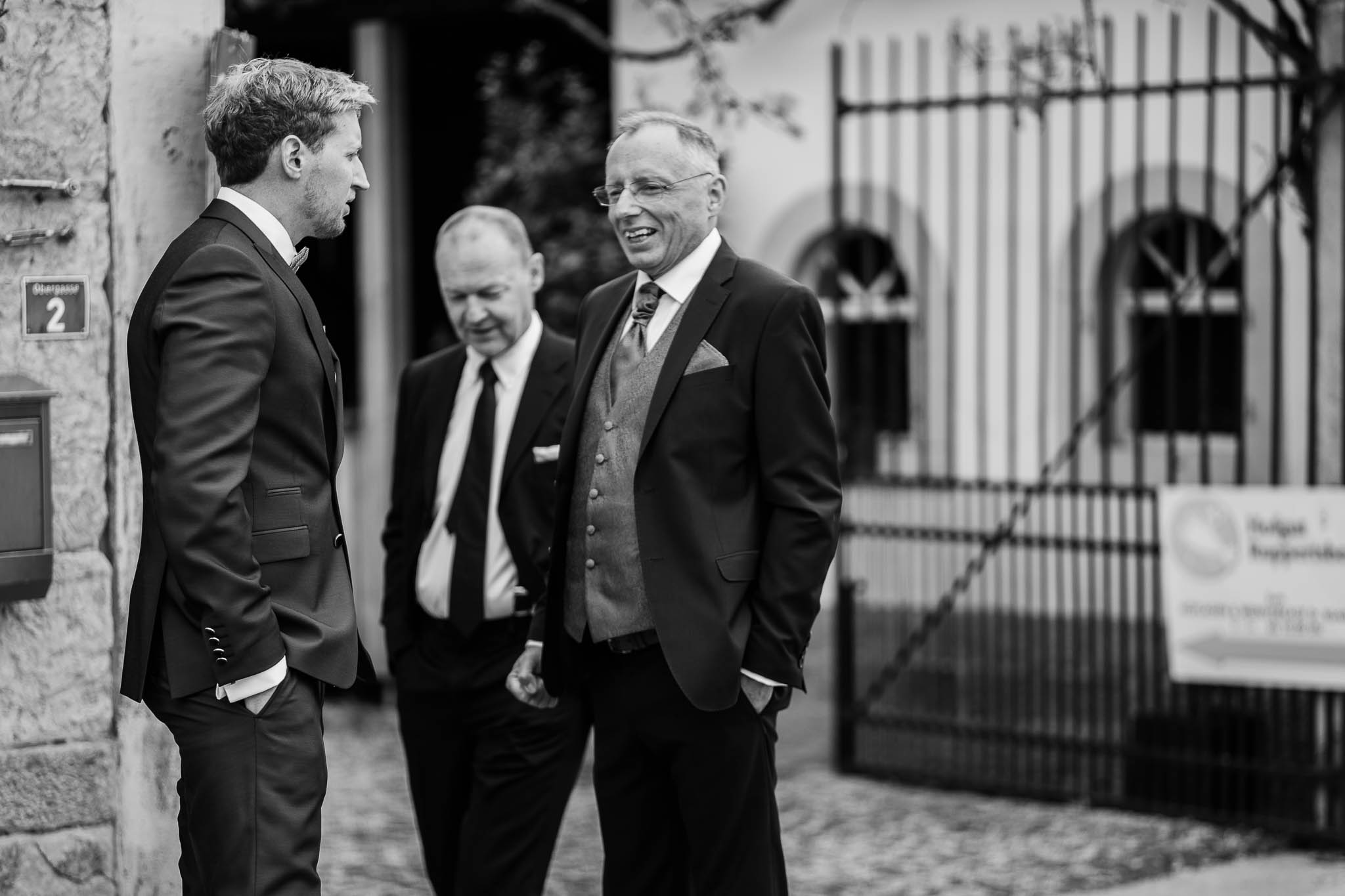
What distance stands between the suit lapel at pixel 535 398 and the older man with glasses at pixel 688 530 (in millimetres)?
636

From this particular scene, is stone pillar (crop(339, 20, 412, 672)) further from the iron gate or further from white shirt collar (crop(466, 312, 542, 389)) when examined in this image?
white shirt collar (crop(466, 312, 542, 389))

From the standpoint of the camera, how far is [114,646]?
4.22 m

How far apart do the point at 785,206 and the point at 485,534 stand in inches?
230

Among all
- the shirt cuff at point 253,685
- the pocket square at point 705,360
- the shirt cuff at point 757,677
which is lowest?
the shirt cuff at point 757,677

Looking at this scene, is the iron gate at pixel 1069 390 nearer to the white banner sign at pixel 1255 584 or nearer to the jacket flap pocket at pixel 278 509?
the white banner sign at pixel 1255 584

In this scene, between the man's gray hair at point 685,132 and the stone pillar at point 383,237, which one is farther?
the stone pillar at point 383,237

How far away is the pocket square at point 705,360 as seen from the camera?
149 inches

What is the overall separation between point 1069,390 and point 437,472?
198 inches

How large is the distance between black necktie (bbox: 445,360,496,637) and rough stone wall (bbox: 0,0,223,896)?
0.78m

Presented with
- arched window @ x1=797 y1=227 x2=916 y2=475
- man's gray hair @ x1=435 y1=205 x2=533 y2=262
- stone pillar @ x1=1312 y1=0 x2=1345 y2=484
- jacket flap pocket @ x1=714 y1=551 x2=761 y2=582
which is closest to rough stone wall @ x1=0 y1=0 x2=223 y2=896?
man's gray hair @ x1=435 y1=205 x2=533 y2=262

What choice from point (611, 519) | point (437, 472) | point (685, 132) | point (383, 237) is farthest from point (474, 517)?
point (383, 237)

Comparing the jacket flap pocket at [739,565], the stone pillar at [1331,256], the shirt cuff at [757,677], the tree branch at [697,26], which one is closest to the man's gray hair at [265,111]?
the jacket flap pocket at [739,565]

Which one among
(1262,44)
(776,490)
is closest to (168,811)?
(776,490)

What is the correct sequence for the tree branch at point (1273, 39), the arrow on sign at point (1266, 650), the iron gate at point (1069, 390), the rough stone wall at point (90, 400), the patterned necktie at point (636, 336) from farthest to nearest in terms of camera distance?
1. the iron gate at point (1069, 390)
2. the tree branch at point (1273, 39)
3. the arrow on sign at point (1266, 650)
4. the rough stone wall at point (90, 400)
5. the patterned necktie at point (636, 336)
